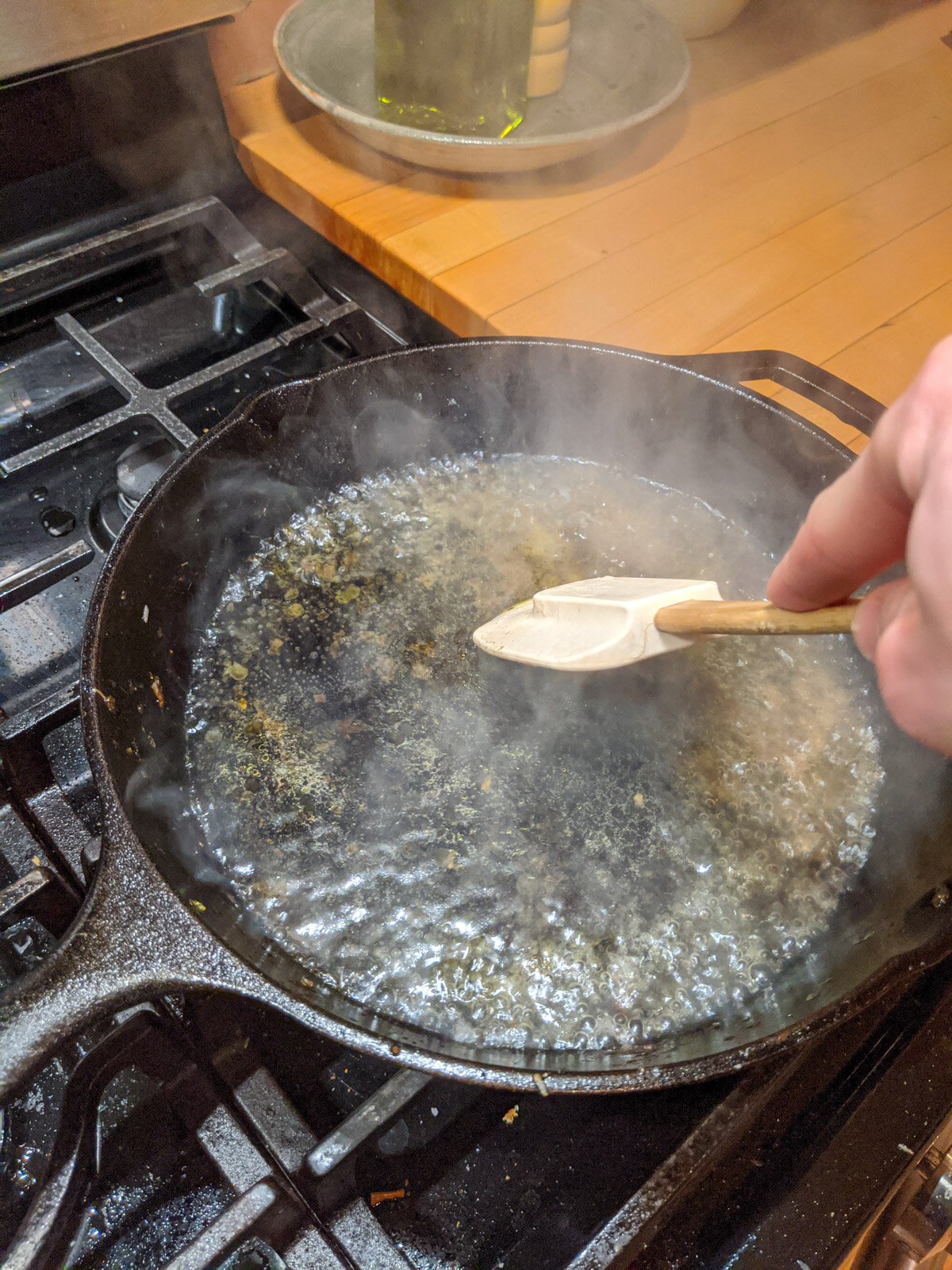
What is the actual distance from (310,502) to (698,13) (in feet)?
3.97

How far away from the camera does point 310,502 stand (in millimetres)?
946

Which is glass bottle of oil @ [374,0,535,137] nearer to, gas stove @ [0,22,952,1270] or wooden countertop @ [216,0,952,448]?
wooden countertop @ [216,0,952,448]

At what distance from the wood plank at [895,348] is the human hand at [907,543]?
69 centimetres

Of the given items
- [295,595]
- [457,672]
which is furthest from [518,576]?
[295,595]

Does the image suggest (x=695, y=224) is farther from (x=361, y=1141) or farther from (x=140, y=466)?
(x=361, y=1141)

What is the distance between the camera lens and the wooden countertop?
1070 millimetres

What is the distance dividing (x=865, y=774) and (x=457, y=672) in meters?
0.43

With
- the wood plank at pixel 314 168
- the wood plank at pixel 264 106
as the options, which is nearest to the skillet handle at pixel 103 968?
the wood plank at pixel 314 168

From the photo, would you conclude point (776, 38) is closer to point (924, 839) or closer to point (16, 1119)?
point (924, 839)

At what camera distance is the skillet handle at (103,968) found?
1.50 feet

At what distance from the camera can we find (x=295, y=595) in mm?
874

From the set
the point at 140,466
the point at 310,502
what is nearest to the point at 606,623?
the point at 310,502

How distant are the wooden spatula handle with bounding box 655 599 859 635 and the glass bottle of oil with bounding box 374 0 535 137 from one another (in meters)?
0.82

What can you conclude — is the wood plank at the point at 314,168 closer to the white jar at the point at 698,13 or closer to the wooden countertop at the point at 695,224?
the wooden countertop at the point at 695,224
